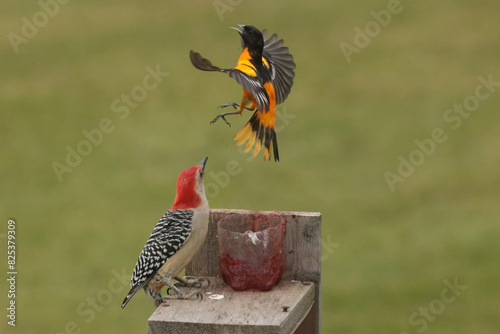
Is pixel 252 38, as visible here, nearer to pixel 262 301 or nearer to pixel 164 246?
pixel 164 246

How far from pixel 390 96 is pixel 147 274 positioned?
776 cm

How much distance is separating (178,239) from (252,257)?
348mm

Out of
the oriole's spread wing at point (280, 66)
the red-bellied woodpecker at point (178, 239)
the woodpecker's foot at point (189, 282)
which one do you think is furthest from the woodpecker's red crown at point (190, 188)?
the oriole's spread wing at point (280, 66)

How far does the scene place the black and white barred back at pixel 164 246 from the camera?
15.7 feet

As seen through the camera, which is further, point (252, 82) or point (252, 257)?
point (252, 257)

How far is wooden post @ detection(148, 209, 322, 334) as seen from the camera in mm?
4438

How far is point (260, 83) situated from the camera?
4.71m

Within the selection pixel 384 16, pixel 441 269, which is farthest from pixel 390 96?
pixel 441 269

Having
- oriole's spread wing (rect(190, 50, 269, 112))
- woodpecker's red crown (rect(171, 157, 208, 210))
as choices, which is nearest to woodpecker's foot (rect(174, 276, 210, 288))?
woodpecker's red crown (rect(171, 157, 208, 210))

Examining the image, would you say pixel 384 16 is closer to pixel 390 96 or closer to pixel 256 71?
pixel 390 96

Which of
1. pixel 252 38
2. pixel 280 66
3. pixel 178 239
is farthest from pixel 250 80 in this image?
pixel 178 239

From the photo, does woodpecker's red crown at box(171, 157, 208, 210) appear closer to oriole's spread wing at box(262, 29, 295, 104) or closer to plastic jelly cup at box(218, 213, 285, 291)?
plastic jelly cup at box(218, 213, 285, 291)

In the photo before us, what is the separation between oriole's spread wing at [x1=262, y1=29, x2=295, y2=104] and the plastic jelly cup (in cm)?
67

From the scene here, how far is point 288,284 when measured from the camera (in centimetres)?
497
